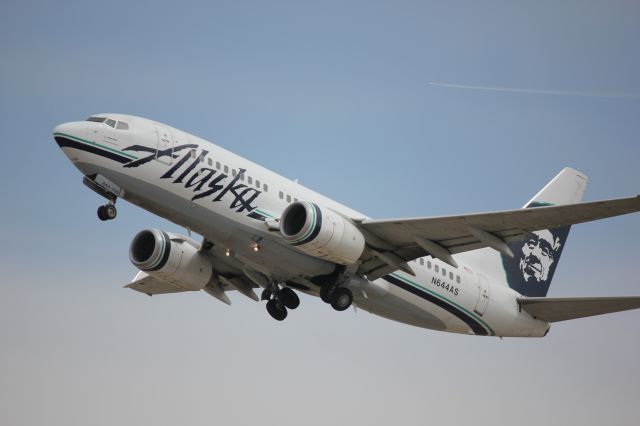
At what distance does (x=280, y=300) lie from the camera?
37.1 metres

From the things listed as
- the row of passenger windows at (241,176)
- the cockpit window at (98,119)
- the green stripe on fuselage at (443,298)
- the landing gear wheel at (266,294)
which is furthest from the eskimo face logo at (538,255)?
the cockpit window at (98,119)

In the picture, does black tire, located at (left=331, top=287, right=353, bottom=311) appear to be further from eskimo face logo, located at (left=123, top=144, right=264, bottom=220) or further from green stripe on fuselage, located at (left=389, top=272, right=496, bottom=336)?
eskimo face logo, located at (left=123, top=144, right=264, bottom=220)

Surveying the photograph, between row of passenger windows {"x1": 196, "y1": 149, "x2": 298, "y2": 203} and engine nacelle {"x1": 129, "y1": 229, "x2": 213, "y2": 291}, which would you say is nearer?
row of passenger windows {"x1": 196, "y1": 149, "x2": 298, "y2": 203}

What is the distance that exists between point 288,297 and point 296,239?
19.0 feet

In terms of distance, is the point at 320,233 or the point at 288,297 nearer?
the point at 320,233

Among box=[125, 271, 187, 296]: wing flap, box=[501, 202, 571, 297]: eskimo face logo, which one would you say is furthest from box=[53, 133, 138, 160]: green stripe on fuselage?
box=[501, 202, 571, 297]: eskimo face logo

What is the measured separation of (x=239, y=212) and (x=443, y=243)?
7.13 metres

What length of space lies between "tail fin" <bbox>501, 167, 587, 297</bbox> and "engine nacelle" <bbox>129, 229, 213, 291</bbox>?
12681mm

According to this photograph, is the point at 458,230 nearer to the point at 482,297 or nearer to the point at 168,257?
the point at 482,297

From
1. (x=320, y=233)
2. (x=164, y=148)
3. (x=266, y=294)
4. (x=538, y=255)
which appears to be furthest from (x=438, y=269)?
(x=164, y=148)

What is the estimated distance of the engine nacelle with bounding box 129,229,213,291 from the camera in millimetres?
36875

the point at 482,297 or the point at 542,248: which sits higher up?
the point at 542,248

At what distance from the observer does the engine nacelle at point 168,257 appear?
36875 mm

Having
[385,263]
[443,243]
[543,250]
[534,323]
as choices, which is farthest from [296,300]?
[543,250]
